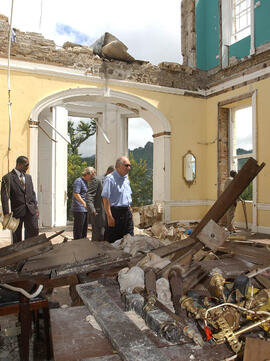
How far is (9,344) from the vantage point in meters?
2.66

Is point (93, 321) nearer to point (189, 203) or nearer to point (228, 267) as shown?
point (228, 267)

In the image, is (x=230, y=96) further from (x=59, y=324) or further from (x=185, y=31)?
(x=59, y=324)

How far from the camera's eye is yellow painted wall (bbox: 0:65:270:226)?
7844 millimetres

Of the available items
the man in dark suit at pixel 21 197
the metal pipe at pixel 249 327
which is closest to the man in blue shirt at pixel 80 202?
the man in dark suit at pixel 21 197

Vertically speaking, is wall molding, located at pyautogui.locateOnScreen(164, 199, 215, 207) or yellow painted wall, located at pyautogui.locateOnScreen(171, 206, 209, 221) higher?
wall molding, located at pyautogui.locateOnScreen(164, 199, 215, 207)

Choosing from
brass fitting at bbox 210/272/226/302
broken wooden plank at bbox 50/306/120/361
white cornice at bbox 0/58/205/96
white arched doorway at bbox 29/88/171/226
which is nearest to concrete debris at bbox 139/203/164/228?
white arched doorway at bbox 29/88/171/226

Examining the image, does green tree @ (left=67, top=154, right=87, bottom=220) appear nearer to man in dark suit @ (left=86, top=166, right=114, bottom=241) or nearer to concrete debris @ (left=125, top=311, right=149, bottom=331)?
man in dark suit @ (left=86, top=166, right=114, bottom=241)

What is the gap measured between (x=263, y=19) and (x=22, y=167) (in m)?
7.86

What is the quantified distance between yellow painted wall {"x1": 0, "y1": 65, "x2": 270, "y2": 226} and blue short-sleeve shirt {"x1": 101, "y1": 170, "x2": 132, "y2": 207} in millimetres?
4392

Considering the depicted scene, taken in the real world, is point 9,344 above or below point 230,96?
below

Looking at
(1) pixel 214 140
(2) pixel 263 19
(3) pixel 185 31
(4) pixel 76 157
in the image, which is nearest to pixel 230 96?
A: (1) pixel 214 140

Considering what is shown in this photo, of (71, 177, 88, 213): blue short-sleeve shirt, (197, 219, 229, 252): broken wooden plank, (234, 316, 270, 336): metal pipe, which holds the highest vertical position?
(71, 177, 88, 213): blue short-sleeve shirt

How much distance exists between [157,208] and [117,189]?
17.4 feet

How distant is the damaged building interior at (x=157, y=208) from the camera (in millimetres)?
1702
